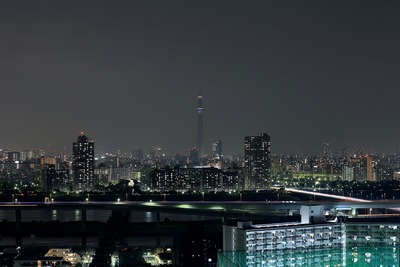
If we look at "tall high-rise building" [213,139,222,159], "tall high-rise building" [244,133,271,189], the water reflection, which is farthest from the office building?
"tall high-rise building" [213,139,222,159]

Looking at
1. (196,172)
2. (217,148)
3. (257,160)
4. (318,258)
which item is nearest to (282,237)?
(318,258)

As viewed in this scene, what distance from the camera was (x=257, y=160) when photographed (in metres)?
30.8

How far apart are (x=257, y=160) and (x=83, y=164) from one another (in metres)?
7.43

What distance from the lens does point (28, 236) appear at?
15.5 meters

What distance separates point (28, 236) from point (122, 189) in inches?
395

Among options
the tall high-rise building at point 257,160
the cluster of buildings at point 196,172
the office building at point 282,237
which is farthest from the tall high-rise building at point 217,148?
the office building at point 282,237

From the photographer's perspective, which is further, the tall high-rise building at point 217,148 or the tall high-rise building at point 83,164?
the tall high-rise building at point 217,148

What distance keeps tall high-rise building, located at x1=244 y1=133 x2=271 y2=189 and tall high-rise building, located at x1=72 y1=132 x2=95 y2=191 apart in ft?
21.2

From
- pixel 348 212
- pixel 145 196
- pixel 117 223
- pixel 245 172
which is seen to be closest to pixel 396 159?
pixel 245 172

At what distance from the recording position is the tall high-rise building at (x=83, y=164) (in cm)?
2880

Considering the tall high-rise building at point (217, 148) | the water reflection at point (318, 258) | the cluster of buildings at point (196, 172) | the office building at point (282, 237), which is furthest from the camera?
the tall high-rise building at point (217, 148)

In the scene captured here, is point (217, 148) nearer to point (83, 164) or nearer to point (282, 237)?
point (83, 164)

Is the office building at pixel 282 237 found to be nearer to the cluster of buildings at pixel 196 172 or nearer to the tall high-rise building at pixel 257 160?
the cluster of buildings at pixel 196 172

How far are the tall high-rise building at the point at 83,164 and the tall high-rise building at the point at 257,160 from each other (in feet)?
21.2
